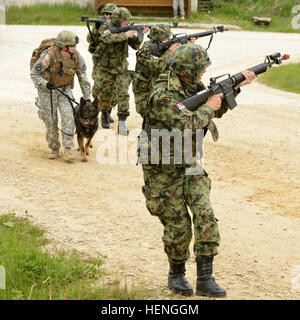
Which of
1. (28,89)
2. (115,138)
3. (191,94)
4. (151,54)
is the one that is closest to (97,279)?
(191,94)

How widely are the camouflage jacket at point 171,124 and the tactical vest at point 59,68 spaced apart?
169 inches

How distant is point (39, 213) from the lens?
8312mm

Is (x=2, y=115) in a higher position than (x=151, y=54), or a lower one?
lower

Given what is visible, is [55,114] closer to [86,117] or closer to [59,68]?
[86,117]

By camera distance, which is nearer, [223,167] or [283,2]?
[223,167]

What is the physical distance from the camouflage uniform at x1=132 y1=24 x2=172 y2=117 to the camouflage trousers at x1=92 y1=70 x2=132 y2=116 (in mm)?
2003

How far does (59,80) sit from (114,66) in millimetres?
2040

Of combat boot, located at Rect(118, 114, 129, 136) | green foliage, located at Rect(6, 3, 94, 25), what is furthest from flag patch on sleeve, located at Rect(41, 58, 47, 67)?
green foliage, located at Rect(6, 3, 94, 25)

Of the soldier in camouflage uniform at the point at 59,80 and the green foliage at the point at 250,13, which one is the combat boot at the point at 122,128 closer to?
the soldier in camouflage uniform at the point at 59,80

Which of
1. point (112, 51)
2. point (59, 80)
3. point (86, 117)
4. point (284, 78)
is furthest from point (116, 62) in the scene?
point (284, 78)

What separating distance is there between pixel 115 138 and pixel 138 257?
5282mm

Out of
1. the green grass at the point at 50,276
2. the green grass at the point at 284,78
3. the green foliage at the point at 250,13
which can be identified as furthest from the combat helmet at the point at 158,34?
the green foliage at the point at 250,13

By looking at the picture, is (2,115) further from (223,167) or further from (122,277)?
(122,277)

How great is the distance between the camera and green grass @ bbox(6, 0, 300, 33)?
25422mm
